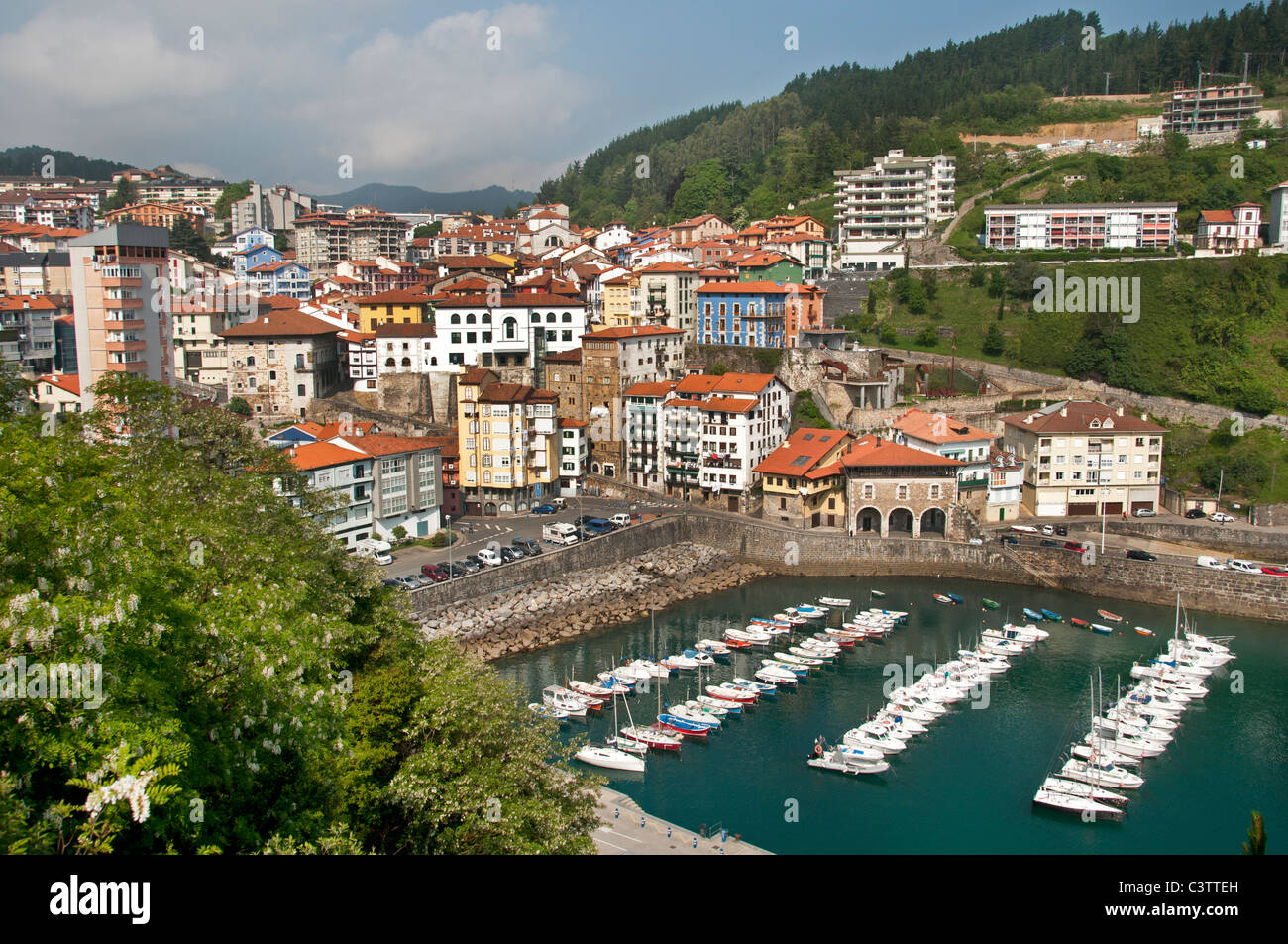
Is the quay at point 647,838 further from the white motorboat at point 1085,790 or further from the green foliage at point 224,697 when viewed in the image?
the white motorboat at point 1085,790

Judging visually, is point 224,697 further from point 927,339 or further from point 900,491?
point 927,339

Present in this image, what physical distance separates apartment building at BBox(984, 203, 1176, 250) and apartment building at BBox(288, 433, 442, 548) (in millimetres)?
29812

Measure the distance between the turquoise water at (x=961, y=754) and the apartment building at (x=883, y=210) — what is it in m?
26.6

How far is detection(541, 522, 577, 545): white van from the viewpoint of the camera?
27.0 metres

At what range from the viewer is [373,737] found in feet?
31.6

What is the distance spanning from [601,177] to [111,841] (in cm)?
7887

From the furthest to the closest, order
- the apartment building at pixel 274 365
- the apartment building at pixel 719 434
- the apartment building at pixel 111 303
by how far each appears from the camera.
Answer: the apartment building at pixel 274 365 → the apartment building at pixel 719 434 → the apartment building at pixel 111 303

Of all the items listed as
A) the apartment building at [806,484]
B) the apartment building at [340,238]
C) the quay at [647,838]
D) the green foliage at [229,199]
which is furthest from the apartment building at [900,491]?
the green foliage at [229,199]

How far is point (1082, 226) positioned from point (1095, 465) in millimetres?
19366

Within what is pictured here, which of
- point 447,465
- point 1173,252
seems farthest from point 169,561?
point 1173,252

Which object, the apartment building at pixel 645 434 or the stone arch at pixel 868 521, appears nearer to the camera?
the stone arch at pixel 868 521

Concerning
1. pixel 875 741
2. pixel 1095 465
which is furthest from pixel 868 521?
pixel 875 741

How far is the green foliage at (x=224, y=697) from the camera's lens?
5.25 metres

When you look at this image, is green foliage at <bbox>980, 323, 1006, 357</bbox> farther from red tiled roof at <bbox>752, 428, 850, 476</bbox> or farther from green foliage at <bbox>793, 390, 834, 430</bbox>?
red tiled roof at <bbox>752, 428, 850, 476</bbox>
